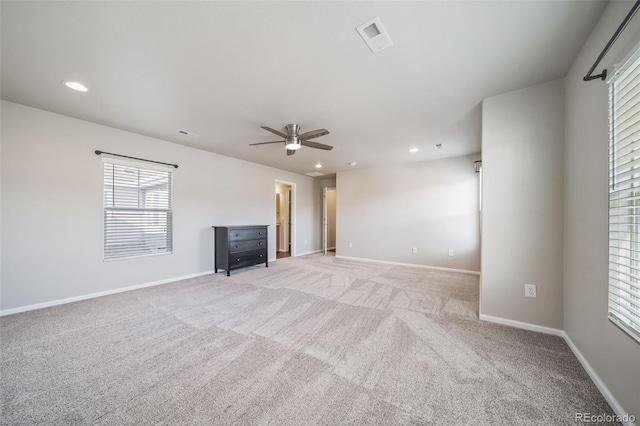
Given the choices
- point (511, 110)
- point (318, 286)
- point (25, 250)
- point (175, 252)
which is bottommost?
point (318, 286)

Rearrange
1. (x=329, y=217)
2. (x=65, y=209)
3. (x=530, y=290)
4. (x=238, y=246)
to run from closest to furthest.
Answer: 1. (x=530, y=290)
2. (x=65, y=209)
3. (x=238, y=246)
4. (x=329, y=217)

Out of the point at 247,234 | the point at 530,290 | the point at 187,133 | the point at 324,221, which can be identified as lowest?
the point at 530,290

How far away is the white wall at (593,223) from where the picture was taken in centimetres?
129

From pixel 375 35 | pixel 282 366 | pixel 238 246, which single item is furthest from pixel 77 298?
pixel 375 35

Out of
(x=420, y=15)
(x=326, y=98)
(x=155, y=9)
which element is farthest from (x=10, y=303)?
(x=420, y=15)

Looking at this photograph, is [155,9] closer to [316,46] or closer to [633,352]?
[316,46]

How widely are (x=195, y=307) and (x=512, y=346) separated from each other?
3.37 m

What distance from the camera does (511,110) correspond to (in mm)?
2410

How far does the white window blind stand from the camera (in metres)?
1.22

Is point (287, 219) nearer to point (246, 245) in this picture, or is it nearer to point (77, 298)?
point (246, 245)

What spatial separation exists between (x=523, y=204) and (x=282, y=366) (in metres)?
2.73

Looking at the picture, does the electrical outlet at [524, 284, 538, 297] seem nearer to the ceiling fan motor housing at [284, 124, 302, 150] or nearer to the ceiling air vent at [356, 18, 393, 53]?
the ceiling air vent at [356, 18, 393, 53]

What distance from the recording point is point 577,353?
1.84 metres

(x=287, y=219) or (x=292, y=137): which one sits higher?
(x=292, y=137)
